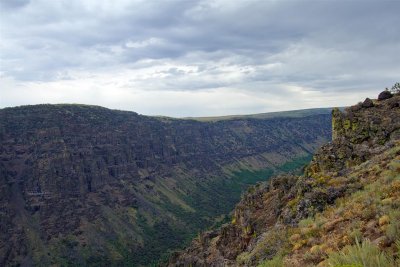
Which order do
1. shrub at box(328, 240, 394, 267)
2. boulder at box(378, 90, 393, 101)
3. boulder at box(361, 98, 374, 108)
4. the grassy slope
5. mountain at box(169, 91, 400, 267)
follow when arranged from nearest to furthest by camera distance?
shrub at box(328, 240, 394, 267)
the grassy slope
mountain at box(169, 91, 400, 267)
boulder at box(361, 98, 374, 108)
boulder at box(378, 90, 393, 101)

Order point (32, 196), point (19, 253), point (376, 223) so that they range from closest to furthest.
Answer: point (376, 223) → point (19, 253) → point (32, 196)

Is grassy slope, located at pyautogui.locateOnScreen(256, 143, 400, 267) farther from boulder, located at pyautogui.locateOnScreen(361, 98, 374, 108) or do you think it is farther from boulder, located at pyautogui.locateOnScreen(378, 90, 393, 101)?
boulder, located at pyautogui.locateOnScreen(378, 90, 393, 101)

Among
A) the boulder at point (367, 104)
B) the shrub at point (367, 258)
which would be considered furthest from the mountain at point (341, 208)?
the boulder at point (367, 104)

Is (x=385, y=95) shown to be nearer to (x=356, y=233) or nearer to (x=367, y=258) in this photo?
(x=356, y=233)

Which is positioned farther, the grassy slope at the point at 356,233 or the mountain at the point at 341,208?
the mountain at the point at 341,208

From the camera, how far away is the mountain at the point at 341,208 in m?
14.3

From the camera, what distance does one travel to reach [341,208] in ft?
66.2

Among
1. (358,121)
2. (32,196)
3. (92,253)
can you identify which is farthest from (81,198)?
(358,121)

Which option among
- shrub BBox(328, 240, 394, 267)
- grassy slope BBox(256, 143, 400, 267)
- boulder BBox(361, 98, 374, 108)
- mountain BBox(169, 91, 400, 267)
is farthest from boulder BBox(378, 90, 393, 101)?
shrub BBox(328, 240, 394, 267)

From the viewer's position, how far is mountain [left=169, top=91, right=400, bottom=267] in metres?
14.3

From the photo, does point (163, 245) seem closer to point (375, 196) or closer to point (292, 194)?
point (292, 194)

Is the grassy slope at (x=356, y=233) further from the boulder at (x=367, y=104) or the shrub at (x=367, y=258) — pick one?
the boulder at (x=367, y=104)

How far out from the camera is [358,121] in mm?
42656

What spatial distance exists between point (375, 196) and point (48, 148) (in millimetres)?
193740
